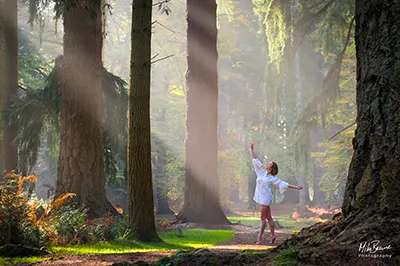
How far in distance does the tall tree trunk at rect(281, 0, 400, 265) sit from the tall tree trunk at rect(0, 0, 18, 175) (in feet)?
Answer: 40.9

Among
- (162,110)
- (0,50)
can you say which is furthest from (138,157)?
(162,110)

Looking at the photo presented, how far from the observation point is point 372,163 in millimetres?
4125

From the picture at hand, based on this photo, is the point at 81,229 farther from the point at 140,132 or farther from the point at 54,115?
the point at 54,115

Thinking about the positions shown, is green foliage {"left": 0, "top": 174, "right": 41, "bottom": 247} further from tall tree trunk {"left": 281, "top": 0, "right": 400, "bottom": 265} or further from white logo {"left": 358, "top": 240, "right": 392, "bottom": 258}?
white logo {"left": 358, "top": 240, "right": 392, "bottom": 258}

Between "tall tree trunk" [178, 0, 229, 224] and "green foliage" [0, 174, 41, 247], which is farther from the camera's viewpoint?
"tall tree trunk" [178, 0, 229, 224]

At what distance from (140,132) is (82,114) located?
226 cm

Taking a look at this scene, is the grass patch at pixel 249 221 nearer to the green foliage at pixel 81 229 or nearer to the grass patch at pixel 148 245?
the grass patch at pixel 148 245

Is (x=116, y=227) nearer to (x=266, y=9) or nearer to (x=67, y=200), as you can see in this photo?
(x=67, y=200)

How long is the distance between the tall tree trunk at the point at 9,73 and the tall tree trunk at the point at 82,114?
4.89 metres

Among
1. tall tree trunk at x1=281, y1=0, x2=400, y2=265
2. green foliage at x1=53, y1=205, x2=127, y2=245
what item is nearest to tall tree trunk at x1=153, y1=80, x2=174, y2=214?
green foliage at x1=53, y1=205, x2=127, y2=245

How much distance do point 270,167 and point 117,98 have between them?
5.06 meters

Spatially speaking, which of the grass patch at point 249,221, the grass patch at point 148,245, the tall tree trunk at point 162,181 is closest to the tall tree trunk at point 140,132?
the grass patch at point 148,245

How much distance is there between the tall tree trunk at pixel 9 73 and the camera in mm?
15188

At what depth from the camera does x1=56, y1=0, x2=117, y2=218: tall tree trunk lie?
10453mm
